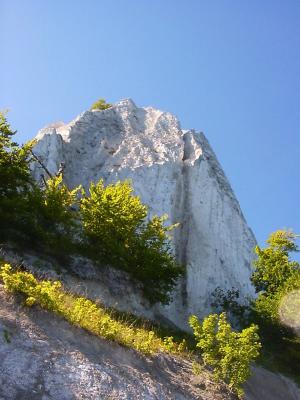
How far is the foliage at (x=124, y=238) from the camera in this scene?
917 inches

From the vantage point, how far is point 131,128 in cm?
4997

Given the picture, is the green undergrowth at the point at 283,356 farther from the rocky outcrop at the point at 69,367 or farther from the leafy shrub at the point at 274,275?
the rocky outcrop at the point at 69,367

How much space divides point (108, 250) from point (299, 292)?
40.7 ft

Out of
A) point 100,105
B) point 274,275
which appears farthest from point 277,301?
point 100,105

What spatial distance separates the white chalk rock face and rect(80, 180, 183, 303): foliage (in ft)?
35.9

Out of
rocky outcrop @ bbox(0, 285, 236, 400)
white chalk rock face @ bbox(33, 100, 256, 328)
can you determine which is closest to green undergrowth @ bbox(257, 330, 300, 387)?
white chalk rock face @ bbox(33, 100, 256, 328)

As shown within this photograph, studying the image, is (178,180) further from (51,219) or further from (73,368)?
(73,368)

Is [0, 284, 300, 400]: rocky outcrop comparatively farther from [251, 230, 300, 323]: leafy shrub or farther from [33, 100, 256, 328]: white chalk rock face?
[33, 100, 256, 328]: white chalk rock face

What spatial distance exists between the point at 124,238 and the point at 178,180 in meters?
21.3

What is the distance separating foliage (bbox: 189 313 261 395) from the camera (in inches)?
503

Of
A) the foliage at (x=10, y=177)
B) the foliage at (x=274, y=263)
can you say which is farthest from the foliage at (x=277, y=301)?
the foliage at (x=10, y=177)

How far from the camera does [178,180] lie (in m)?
44.4

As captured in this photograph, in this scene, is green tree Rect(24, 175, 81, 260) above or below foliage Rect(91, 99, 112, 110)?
below

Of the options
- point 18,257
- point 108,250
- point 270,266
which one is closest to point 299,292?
point 270,266
